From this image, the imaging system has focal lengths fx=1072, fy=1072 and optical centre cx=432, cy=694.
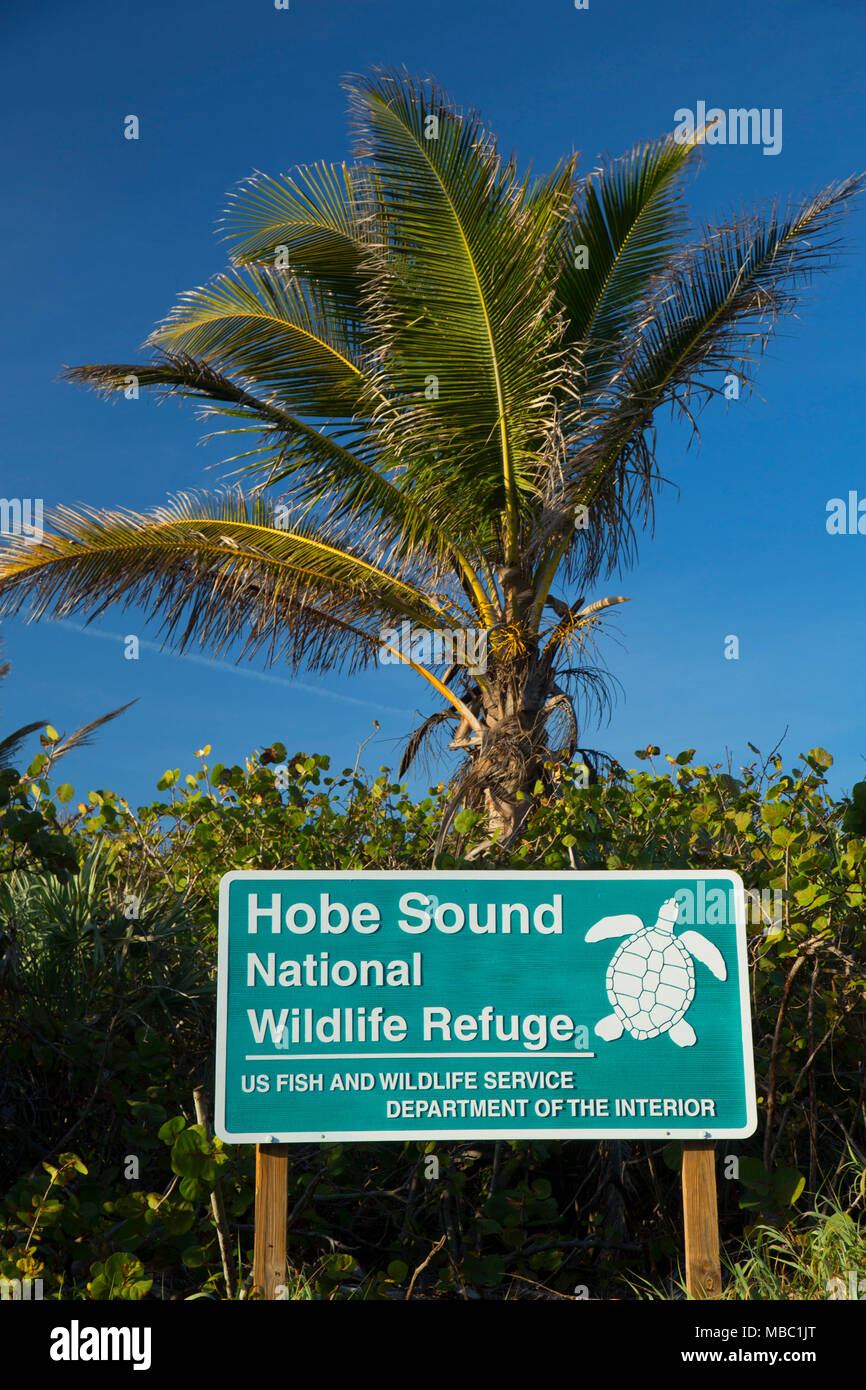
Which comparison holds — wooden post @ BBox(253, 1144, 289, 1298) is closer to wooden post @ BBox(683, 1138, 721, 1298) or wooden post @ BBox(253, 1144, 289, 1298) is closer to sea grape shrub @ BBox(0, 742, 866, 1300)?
sea grape shrub @ BBox(0, 742, 866, 1300)

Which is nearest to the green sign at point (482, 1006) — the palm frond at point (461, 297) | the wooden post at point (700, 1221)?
the wooden post at point (700, 1221)

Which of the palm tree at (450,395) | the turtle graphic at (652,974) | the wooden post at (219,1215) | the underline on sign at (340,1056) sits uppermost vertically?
the palm tree at (450,395)

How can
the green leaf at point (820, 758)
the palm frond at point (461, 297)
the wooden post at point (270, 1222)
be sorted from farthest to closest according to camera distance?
→ the palm frond at point (461, 297), the green leaf at point (820, 758), the wooden post at point (270, 1222)

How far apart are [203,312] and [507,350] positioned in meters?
2.83

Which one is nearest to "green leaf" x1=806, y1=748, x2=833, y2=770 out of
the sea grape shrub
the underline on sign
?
the sea grape shrub

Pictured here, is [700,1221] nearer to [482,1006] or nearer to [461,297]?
[482,1006]

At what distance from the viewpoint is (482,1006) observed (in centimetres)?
352

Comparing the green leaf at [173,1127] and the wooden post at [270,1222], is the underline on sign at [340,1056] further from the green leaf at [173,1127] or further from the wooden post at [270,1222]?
the green leaf at [173,1127]

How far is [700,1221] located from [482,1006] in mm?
984

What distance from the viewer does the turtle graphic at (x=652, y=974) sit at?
11.6 ft

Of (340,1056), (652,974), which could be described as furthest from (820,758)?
(340,1056)

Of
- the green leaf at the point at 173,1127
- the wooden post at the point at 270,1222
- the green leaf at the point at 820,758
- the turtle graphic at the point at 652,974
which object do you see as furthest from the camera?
the green leaf at the point at 820,758

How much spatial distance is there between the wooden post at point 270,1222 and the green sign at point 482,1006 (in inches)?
4.1

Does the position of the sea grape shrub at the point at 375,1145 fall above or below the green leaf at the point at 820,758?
below
